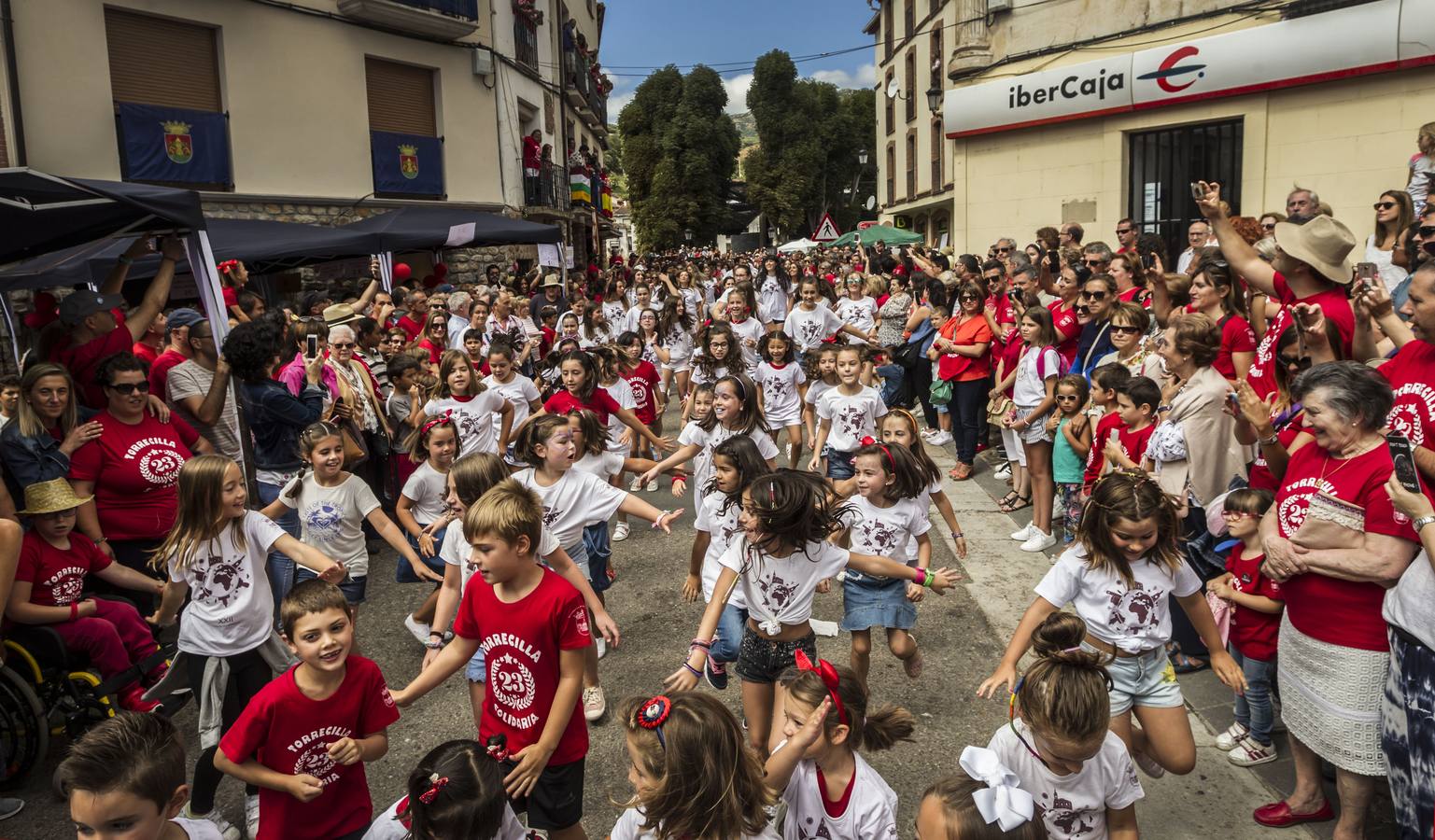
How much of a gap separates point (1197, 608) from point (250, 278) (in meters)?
12.6

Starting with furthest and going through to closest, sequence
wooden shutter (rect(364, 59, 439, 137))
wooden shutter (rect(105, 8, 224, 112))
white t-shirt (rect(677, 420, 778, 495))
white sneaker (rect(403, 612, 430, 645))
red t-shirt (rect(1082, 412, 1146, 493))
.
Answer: wooden shutter (rect(364, 59, 439, 137))
wooden shutter (rect(105, 8, 224, 112))
white t-shirt (rect(677, 420, 778, 495))
red t-shirt (rect(1082, 412, 1146, 493))
white sneaker (rect(403, 612, 430, 645))

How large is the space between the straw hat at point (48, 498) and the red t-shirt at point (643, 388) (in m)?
4.60

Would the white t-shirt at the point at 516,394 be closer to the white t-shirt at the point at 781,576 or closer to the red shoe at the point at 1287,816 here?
the white t-shirt at the point at 781,576

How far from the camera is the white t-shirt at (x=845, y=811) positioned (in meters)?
2.69

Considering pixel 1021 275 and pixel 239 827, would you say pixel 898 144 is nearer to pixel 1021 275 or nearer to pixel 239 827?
pixel 1021 275

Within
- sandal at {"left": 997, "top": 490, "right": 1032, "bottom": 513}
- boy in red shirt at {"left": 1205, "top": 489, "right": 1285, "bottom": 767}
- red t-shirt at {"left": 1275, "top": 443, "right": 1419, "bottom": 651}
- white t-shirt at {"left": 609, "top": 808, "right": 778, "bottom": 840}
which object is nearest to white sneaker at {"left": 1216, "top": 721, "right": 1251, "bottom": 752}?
boy in red shirt at {"left": 1205, "top": 489, "right": 1285, "bottom": 767}

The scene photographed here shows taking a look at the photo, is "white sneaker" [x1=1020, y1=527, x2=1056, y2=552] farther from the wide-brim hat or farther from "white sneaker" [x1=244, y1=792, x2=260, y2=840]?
"white sneaker" [x1=244, y1=792, x2=260, y2=840]

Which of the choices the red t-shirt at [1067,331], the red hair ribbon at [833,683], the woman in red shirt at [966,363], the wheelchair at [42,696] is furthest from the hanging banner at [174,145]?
the red hair ribbon at [833,683]

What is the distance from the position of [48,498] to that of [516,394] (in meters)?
3.27

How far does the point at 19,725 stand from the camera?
13.4 ft

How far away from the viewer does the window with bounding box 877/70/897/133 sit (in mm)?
35287

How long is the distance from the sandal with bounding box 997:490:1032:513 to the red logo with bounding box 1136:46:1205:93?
369 inches

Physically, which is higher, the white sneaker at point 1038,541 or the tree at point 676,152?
the tree at point 676,152

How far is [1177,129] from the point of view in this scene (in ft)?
48.4
